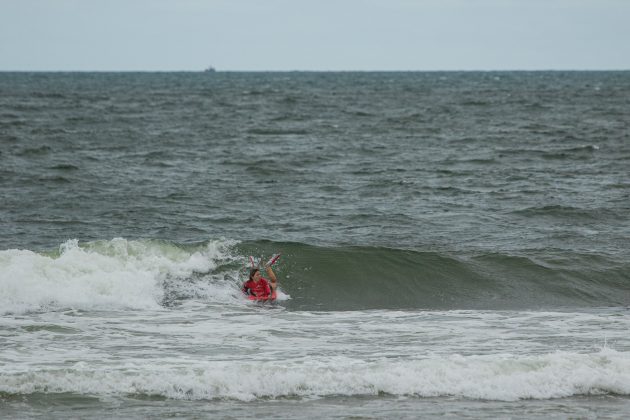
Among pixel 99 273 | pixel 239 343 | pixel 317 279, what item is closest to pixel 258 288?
pixel 317 279

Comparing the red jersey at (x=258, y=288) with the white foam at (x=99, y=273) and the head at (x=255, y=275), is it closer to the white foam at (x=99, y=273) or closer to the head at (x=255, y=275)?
the head at (x=255, y=275)

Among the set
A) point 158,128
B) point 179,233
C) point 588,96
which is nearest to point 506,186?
point 179,233

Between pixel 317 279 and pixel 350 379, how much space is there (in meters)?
6.57

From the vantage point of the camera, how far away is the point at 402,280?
16516 mm

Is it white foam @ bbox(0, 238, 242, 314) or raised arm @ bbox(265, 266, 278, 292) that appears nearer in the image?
white foam @ bbox(0, 238, 242, 314)

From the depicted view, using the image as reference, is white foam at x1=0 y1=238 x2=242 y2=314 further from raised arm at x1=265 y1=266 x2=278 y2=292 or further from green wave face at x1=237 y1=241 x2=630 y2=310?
green wave face at x1=237 y1=241 x2=630 y2=310

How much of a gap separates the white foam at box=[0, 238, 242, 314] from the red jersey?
76 cm

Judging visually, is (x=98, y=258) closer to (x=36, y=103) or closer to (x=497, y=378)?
(x=497, y=378)

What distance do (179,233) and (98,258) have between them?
3419 millimetres

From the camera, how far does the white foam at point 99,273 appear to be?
1420 cm

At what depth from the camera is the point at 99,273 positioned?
50.2 feet

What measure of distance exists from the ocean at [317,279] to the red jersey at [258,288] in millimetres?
295

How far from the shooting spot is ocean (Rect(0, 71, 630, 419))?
1001 centimetres

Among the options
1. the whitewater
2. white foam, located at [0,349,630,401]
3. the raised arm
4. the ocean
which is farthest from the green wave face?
white foam, located at [0,349,630,401]
